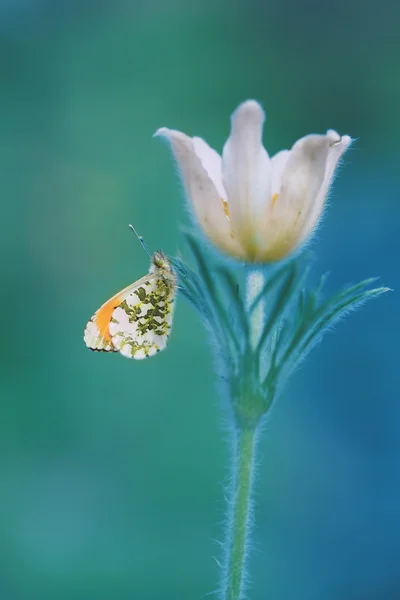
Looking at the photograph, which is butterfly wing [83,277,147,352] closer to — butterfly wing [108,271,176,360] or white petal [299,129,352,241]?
butterfly wing [108,271,176,360]

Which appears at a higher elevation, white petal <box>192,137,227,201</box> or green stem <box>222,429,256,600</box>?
white petal <box>192,137,227,201</box>

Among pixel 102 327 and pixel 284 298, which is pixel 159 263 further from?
pixel 284 298

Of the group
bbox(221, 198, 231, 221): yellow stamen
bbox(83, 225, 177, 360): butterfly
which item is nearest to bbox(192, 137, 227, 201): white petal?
bbox(221, 198, 231, 221): yellow stamen

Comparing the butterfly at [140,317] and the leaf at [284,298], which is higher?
the butterfly at [140,317]

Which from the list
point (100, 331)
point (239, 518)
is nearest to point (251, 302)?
point (239, 518)

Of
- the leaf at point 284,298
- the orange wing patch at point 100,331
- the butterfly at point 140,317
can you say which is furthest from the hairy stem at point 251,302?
the orange wing patch at point 100,331

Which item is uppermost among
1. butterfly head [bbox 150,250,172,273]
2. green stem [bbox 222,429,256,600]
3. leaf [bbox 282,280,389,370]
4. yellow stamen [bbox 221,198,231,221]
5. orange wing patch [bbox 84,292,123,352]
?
butterfly head [bbox 150,250,172,273]

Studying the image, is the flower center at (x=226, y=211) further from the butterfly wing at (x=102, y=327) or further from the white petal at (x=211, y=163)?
the butterfly wing at (x=102, y=327)
